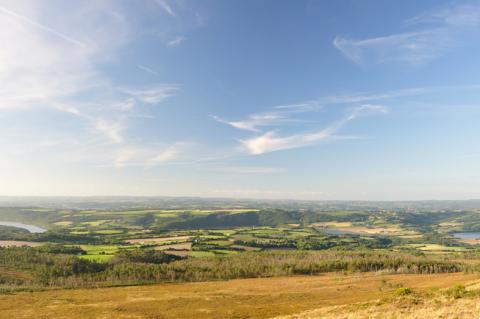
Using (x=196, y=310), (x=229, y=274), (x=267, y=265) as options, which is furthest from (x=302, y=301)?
(x=267, y=265)

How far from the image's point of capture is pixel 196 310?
8094cm

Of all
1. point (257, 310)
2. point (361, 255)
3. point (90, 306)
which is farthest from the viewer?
point (361, 255)

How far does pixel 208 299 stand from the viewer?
9400 cm

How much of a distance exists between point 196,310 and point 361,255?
138 meters

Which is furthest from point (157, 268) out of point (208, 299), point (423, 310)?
point (423, 310)

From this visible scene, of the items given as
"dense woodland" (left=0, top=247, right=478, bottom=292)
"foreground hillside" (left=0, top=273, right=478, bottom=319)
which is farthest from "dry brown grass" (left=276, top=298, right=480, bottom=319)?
"dense woodland" (left=0, top=247, right=478, bottom=292)

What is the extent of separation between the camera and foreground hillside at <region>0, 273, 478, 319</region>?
77312 millimetres

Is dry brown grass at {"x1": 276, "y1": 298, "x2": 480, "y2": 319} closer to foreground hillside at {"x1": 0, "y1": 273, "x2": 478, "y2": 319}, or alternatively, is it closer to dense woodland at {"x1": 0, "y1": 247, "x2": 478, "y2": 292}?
foreground hillside at {"x1": 0, "y1": 273, "x2": 478, "y2": 319}

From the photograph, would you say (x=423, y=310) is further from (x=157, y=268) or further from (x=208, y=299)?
(x=157, y=268)

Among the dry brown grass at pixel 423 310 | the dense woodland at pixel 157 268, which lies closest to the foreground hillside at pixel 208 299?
the dry brown grass at pixel 423 310

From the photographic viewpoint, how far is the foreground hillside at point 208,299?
254 ft

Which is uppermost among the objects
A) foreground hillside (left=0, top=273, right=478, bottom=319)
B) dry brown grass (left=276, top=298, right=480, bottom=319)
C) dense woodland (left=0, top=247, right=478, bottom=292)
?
dry brown grass (left=276, top=298, right=480, bottom=319)

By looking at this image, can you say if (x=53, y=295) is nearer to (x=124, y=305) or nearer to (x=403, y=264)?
(x=124, y=305)

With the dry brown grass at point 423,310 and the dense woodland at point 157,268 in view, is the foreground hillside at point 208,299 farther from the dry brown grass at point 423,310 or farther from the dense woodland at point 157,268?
the dense woodland at point 157,268
